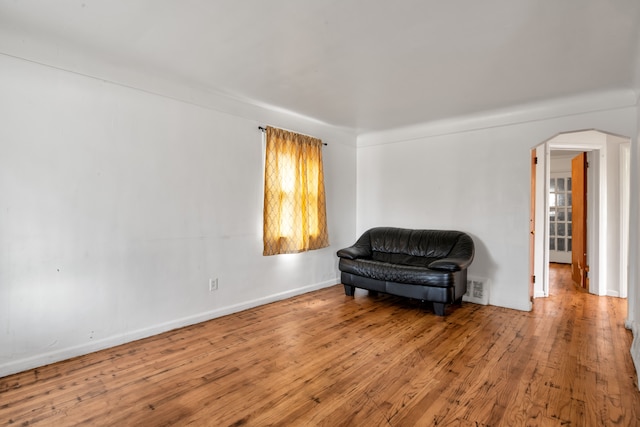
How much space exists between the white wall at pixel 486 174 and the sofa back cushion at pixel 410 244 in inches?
10.5

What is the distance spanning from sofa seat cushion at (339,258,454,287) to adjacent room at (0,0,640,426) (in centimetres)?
38

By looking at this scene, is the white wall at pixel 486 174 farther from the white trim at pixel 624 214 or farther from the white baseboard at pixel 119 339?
the white baseboard at pixel 119 339

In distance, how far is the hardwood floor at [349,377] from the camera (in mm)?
1949

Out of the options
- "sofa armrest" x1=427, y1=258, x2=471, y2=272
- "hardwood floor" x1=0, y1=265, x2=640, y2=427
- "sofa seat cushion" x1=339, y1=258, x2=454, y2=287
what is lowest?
"hardwood floor" x1=0, y1=265, x2=640, y2=427

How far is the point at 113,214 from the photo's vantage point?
290 cm

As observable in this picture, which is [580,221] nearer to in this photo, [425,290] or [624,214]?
[624,214]

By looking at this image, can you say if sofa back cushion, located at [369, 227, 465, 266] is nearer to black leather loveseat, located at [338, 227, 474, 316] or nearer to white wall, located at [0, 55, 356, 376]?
black leather loveseat, located at [338, 227, 474, 316]

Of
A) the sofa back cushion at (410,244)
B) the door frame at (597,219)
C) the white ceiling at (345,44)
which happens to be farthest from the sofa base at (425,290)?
the white ceiling at (345,44)

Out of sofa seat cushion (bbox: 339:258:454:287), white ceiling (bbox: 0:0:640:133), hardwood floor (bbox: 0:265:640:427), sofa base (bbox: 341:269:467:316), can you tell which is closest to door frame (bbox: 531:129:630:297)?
hardwood floor (bbox: 0:265:640:427)

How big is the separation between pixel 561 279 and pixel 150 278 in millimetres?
6330

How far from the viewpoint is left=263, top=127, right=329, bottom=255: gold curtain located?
13.5 ft

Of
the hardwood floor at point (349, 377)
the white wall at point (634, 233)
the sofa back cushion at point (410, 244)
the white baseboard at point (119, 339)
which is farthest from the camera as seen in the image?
the sofa back cushion at point (410, 244)

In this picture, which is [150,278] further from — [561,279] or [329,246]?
[561,279]

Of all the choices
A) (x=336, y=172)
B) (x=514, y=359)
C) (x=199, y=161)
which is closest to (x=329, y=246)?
(x=336, y=172)
